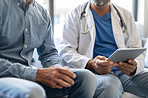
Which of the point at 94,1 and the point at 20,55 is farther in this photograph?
the point at 94,1

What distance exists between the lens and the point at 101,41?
1.59 m

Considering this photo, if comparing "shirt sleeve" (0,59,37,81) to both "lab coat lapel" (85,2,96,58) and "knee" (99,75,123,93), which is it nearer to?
"knee" (99,75,123,93)

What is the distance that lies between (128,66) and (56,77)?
61 centimetres

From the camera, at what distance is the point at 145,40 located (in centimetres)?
238

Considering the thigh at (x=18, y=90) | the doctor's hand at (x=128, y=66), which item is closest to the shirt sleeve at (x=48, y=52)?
the doctor's hand at (x=128, y=66)

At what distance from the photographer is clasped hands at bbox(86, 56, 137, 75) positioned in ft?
4.36

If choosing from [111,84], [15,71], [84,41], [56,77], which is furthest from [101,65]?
[15,71]

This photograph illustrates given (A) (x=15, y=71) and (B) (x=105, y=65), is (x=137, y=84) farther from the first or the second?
(A) (x=15, y=71)

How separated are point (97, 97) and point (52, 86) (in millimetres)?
384

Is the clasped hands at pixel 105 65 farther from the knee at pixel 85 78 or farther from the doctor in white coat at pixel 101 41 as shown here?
the knee at pixel 85 78

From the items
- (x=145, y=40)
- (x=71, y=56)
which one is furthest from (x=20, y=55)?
(x=145, y=40)

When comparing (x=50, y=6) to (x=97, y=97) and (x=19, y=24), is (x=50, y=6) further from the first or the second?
(x=97, y=97)

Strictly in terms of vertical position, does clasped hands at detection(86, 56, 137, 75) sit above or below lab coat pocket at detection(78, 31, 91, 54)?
below

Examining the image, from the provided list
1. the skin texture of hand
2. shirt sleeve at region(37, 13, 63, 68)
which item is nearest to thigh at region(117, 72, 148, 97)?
shirt sleeve at region(37, 13, 63, 68)
